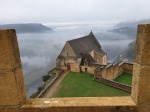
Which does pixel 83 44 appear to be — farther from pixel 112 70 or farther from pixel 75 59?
pixel 112 70

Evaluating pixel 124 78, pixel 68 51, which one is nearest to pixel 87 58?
pixel 68 51

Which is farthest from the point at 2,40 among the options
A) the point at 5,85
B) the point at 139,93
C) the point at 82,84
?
the point at 82,84

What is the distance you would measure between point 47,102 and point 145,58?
1.92 meters

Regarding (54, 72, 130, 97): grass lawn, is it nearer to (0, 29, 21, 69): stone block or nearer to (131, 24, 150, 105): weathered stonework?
(131, 24, 150, 105): weathered stonework

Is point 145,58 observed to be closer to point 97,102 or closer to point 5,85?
point 97,102

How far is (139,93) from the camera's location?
9.62ft

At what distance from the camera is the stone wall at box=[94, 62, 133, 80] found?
25.8 meters

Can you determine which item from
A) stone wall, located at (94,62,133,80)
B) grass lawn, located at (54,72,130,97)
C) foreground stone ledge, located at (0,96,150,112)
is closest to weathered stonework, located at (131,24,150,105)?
foreground stone ledge, located at (0,96,150,112)

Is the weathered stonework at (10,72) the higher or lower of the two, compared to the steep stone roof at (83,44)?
higher

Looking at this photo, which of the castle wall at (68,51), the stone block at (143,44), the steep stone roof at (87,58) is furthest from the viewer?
the castle wall at (68,51)

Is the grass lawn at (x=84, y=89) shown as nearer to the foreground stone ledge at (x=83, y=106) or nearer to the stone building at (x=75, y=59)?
the stone building at (x=75, y=59)

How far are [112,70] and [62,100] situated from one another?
25839 mm

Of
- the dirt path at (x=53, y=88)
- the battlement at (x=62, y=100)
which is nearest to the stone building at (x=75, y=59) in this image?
the dirt path at (x=53, y=88)

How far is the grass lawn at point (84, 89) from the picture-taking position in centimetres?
2111
